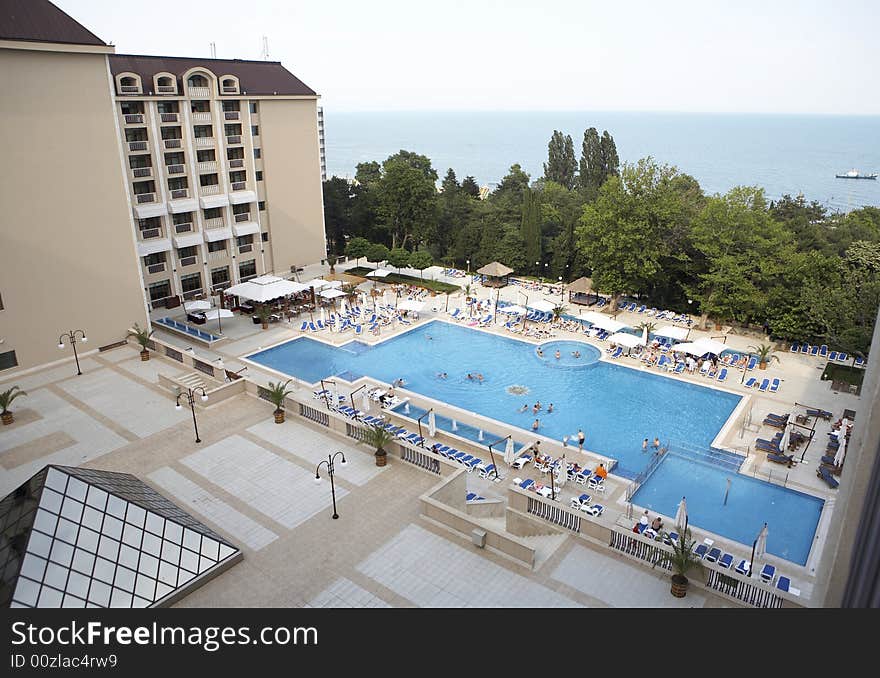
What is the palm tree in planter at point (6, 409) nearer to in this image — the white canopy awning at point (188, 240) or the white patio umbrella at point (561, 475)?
the white canopy awning at point (188, 240)

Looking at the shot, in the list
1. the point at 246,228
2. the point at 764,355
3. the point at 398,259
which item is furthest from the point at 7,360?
the point at 764,355

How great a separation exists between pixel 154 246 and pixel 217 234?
4140 millimetres

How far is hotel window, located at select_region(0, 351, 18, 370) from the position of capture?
83.6ft

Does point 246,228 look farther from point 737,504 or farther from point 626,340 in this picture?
point 737,504

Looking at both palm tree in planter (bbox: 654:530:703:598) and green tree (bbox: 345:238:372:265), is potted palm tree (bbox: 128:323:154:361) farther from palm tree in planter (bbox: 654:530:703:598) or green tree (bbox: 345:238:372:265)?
palm tree in planter (bbox: 654:530:703:598)

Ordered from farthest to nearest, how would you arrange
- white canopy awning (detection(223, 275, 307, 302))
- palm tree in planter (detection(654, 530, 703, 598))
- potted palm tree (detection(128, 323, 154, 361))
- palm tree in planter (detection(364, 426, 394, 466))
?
white canopy awning (detection(223, 275, 307, 302))
potted palm tree (detection(128, 323, 154, 361))
palm tree in planter (detection(364, 426, 394, 466))
palm tree in planter (detection(654, 530, 703, 598))

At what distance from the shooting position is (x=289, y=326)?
3606 cm

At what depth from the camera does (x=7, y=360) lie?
25.6m

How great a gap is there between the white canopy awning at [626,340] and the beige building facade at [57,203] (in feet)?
80.9

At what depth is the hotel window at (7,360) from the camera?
83.6ft

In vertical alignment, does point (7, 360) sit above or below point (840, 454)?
above

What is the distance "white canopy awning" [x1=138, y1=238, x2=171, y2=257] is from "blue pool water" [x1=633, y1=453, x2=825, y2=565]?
3028 cm

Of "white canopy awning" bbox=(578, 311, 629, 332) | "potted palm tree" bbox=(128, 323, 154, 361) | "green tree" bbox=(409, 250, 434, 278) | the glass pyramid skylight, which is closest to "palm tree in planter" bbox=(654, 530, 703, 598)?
the glass pyramid skylight
